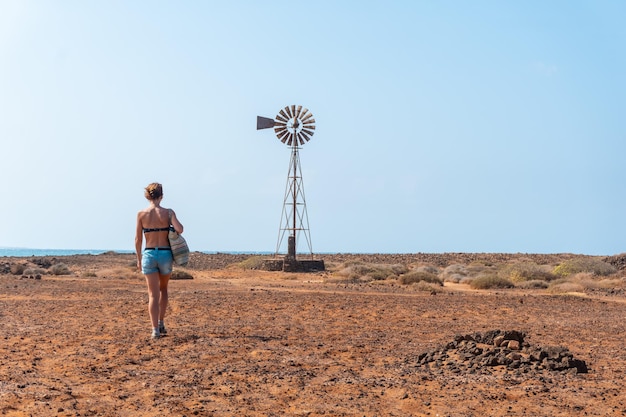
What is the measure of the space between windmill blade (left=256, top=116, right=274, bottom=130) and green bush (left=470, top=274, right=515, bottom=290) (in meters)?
16.6

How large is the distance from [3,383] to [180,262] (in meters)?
3.45

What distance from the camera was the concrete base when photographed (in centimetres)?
3697

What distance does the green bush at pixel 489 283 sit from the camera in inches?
1065

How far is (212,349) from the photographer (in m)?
9.74

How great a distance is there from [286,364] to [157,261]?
109 inches

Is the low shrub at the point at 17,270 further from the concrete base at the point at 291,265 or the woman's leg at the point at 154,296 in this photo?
the woman's leg at the point at 154,296

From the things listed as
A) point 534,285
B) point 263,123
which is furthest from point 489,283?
point 263,123

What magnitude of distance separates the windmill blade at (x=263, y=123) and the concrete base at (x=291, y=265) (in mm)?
7422

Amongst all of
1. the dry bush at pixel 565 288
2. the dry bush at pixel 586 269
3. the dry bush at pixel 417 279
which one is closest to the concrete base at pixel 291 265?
the dry bush at pixel 417 279

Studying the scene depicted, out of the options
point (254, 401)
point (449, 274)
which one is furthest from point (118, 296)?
point (449, 274)

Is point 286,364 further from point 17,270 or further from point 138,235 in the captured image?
point 17,270

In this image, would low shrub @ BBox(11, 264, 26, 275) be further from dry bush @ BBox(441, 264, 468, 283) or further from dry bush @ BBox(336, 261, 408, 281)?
dry bush @ BBox(441, 264, 468, 283)

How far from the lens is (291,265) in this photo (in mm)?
37000

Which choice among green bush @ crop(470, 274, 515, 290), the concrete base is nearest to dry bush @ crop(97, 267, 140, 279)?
the concrete base
